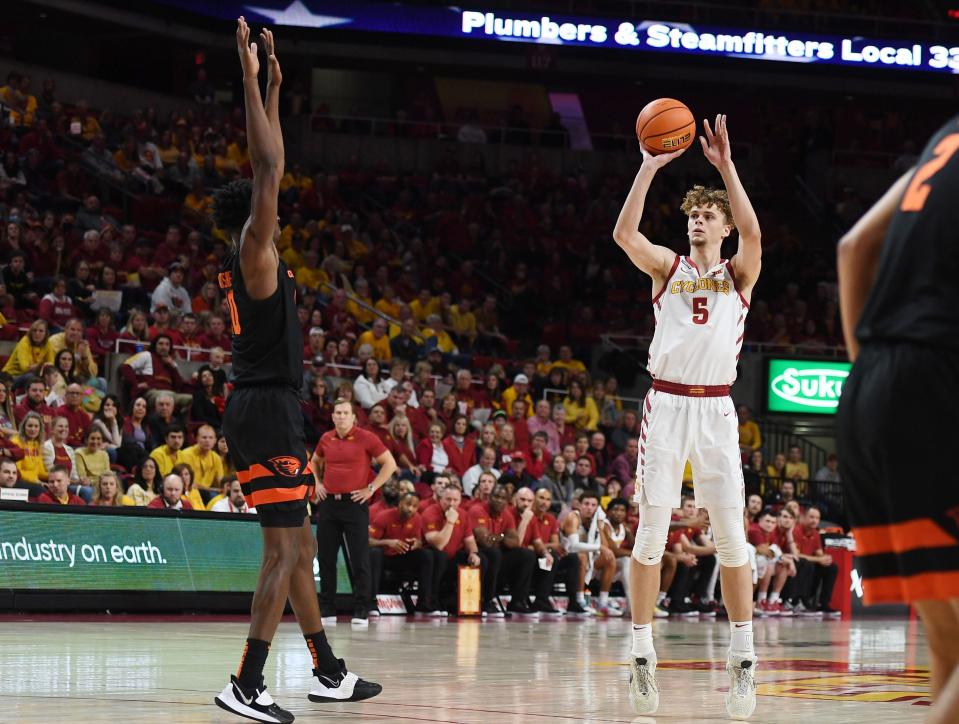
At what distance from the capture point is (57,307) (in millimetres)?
17594

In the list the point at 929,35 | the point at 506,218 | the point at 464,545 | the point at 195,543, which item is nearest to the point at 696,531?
the point at 464,545

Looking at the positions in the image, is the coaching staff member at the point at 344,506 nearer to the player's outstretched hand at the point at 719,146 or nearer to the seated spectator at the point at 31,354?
the seated spectator at the point at 31,354

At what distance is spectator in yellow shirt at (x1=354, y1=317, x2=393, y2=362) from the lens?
2100cm

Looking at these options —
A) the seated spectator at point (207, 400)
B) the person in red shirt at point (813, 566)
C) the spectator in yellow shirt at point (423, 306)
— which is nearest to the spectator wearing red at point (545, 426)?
the person in red shirt at point (813, 566)

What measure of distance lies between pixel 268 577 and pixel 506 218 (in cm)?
2291

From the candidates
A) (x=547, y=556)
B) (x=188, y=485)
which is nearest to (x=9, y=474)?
(x=188, y=485)

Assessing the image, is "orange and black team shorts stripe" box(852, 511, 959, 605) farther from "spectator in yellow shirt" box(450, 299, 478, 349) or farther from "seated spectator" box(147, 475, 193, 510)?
"spectator in yellow shirt" box(450, 299, 478, 349)

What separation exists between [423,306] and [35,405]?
33.2 feet

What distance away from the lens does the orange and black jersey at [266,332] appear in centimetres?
651

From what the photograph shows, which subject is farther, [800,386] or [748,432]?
[800,386]

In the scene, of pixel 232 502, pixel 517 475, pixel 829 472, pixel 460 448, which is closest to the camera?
pixel 232 502

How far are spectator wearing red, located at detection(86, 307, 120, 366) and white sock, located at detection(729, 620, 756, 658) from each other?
1154 cm

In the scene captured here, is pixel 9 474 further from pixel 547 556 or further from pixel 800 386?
pixel 800 386

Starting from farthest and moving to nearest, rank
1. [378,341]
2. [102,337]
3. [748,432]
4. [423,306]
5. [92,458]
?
[423,306], [748,432], [378,341], [102,337], [92,458]
